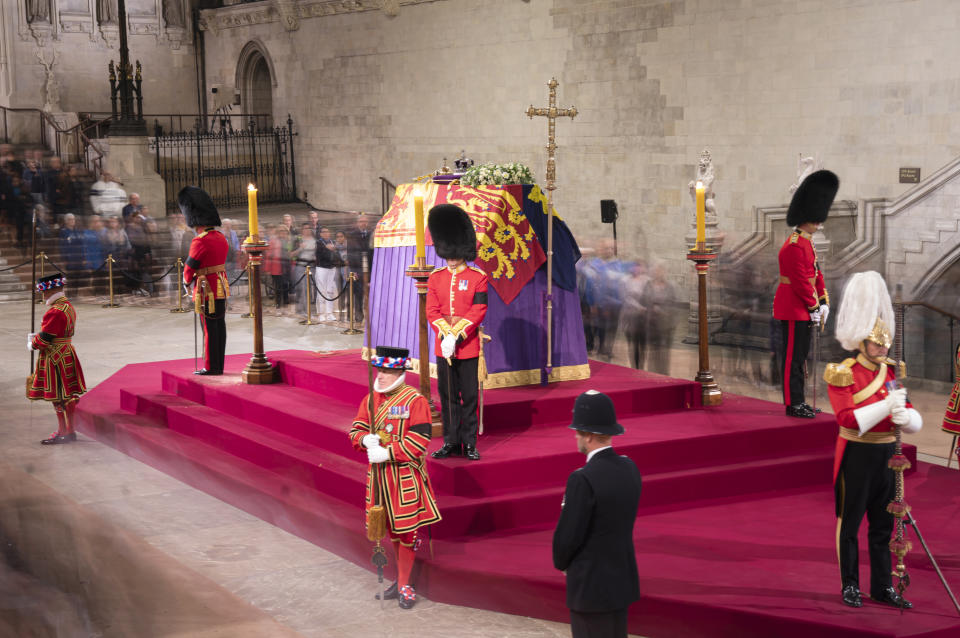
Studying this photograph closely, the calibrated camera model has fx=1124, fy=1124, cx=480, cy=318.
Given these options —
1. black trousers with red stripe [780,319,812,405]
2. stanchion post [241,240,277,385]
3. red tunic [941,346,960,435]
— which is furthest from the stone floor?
black trousers with red stripe [780,319,812,405]

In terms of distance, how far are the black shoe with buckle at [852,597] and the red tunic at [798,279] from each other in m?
2.60

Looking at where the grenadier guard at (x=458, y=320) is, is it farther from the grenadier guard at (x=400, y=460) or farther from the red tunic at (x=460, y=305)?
the grenadier guard at (x=400, y=460)

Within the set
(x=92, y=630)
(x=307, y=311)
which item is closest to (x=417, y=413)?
(x=92, y=630)

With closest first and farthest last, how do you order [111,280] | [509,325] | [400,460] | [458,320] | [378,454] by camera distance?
1. [378,454]
2. [400,460]
3. [458,320]
4. [509,325]
5. [111,280]

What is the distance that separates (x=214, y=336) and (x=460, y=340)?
361 centimetres

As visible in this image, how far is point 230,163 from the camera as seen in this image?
2352 cm

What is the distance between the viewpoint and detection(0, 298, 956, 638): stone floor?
5.58m

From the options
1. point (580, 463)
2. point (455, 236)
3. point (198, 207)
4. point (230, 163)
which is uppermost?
point (230, 163)

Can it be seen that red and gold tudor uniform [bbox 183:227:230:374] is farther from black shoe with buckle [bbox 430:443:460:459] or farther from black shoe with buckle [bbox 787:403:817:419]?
black shoe with buckle [bbox 787:403:817:419]

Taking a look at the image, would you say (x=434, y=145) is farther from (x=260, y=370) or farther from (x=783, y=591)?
(x=783, y=591)

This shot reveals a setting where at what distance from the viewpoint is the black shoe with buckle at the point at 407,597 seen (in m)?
5.78

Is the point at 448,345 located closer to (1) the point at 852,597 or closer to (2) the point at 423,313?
(2) the point at 423,313

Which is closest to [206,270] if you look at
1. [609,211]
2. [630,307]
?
[630,307]

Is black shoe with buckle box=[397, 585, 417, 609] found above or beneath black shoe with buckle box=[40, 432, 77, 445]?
beneath
